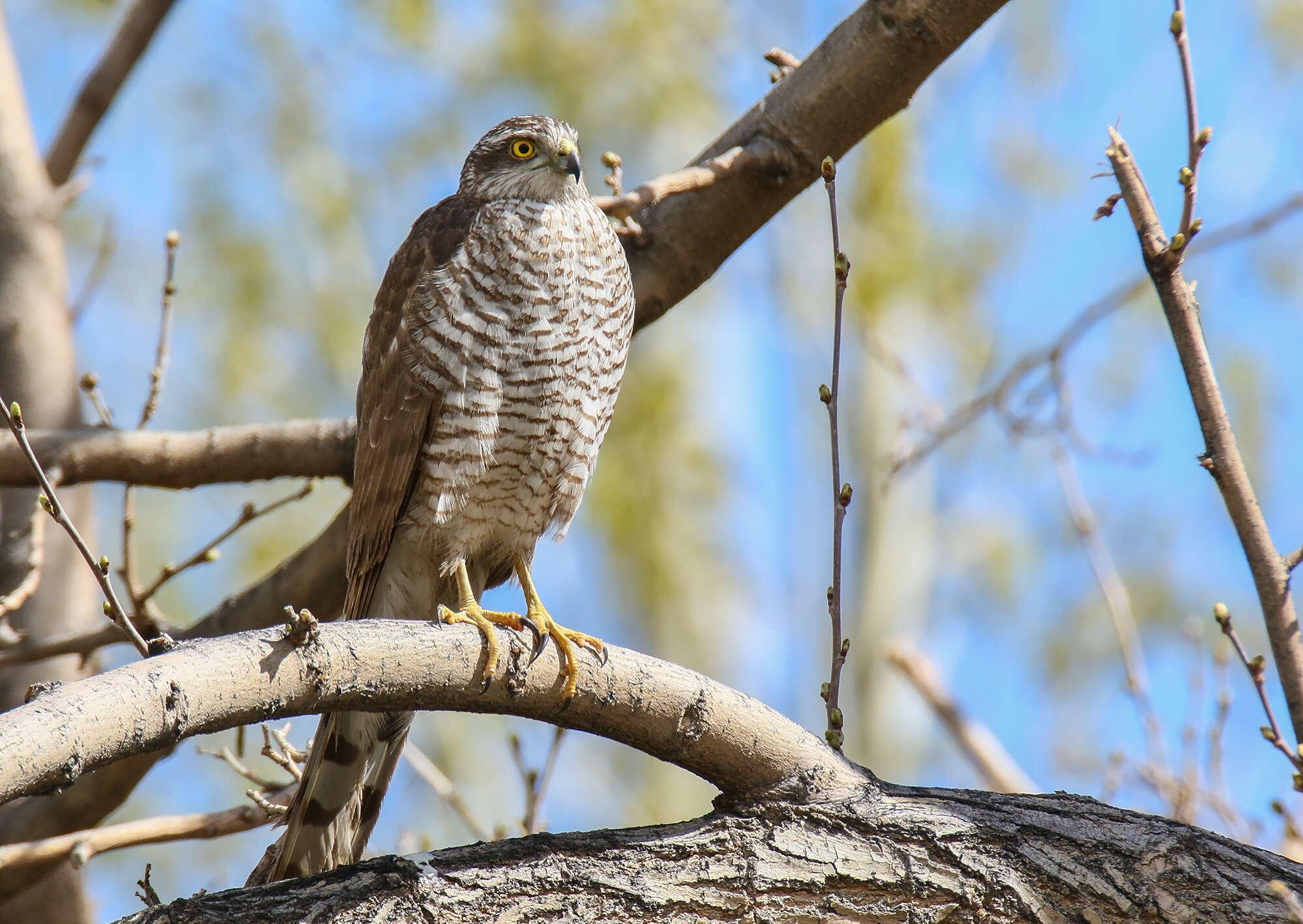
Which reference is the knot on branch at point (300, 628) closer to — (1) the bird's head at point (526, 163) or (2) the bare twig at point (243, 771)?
(2) the bare twig at point (243, 771)

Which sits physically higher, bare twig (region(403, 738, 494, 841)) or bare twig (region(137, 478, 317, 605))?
bare twig (region(137, 478, 317, 605))

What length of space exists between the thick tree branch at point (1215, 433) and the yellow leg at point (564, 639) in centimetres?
130

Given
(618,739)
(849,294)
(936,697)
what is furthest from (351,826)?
(849,294)

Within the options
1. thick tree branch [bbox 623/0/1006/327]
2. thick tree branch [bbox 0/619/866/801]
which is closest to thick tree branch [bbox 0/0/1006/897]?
thick tree branch [bbox 623/0/1006/327]

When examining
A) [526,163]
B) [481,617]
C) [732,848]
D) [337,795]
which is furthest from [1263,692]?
[526,163]

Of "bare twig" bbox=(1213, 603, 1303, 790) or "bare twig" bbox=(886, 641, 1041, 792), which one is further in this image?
"bare twig" bbox=(886, 641, 1041, 792)

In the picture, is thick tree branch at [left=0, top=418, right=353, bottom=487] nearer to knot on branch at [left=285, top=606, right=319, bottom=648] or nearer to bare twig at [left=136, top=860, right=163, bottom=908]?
bare twig at [left=136, top=860, right=163, bottom=908]

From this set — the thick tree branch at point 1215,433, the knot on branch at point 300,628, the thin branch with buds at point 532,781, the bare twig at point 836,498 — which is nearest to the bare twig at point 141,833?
the thin branch with buds at point 532,781

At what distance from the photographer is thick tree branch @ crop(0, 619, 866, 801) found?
178 centimetres

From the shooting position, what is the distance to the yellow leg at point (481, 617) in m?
2.39

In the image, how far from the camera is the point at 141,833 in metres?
3.35

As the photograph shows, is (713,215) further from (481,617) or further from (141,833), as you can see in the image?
(141,833)

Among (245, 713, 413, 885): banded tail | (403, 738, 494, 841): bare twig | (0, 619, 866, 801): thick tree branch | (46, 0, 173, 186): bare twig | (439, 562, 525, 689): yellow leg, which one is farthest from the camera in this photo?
(46, 0, 173, 186): bare twig

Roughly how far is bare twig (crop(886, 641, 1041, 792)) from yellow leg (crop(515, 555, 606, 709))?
5.99ft
